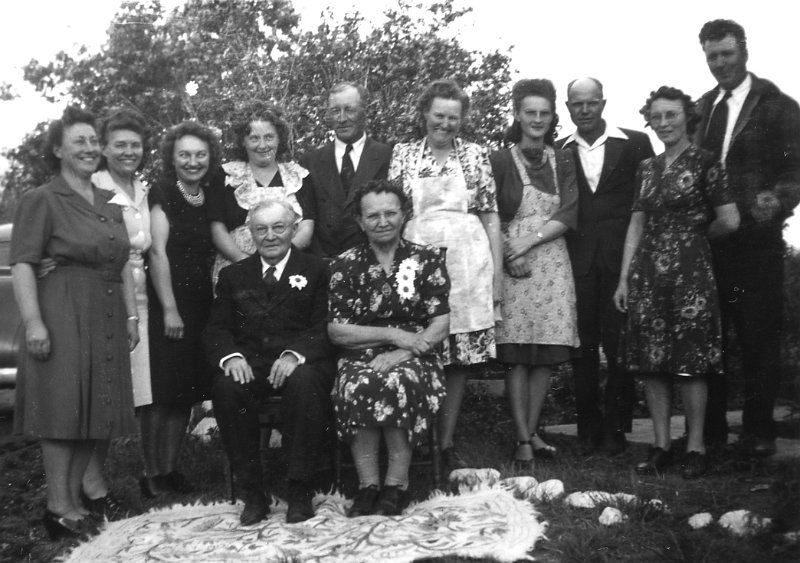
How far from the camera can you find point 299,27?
12250mm

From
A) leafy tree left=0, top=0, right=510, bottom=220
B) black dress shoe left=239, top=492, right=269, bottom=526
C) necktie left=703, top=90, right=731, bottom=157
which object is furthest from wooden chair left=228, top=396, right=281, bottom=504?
leafy tree left=0, top=0, right=510, bottom=220

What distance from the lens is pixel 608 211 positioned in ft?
17.3

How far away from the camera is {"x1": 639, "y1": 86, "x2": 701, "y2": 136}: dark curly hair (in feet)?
15.7

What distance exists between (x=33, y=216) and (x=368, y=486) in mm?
1905

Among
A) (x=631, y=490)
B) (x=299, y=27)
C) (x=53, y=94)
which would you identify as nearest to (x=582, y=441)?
(x=631, y=490)

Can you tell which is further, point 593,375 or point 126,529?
point 593,375

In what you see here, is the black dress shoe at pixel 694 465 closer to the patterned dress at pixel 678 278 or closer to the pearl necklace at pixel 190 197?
the patterned dress at pixel 678 278

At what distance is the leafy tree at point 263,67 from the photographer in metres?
10.7

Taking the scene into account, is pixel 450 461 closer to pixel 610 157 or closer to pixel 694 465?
pixel 694 465

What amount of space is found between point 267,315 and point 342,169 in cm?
110

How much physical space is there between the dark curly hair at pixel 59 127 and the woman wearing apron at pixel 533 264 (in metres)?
2.18

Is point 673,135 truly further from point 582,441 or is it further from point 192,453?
point 192,453

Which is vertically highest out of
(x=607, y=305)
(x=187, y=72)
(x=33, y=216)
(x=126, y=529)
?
(x=187, y=72)

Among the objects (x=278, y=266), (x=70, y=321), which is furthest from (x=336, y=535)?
(x=70, y=321)
